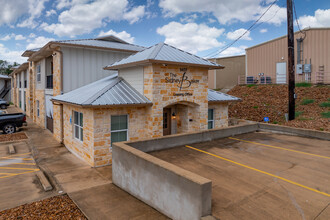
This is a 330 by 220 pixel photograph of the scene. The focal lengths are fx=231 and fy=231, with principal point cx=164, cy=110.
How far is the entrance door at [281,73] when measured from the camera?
25.3 meters

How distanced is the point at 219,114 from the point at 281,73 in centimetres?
1446

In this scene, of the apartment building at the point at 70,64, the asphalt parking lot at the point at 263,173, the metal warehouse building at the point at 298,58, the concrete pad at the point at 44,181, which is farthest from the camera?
the metal warehouse building at the point at 298,58

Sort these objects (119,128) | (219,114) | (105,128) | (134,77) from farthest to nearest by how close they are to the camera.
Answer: (219,114) < (134,77) < (119,128) < (105,128)

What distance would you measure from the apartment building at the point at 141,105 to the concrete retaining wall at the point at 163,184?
294cm

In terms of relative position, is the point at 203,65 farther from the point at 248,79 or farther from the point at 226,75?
the point at 226,75

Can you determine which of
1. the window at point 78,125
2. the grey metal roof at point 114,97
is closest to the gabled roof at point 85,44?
the grey metal roof at point 114,97

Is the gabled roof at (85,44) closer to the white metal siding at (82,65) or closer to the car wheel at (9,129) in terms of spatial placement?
the white metal siding at (82,65)

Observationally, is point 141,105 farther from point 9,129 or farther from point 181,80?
point 9,129

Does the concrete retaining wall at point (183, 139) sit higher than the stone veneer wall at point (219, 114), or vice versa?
the stone veneer wall at point (219, 114)

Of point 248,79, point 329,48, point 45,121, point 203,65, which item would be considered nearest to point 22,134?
point 45,121

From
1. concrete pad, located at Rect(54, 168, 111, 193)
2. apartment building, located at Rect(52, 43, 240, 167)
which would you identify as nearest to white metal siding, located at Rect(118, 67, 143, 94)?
apartment building, located at Rect(52, 43, 240, 167)

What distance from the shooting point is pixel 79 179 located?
884cm

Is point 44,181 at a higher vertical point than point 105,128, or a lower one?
lower

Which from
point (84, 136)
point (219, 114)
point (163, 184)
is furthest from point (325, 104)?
point (84, 136)
